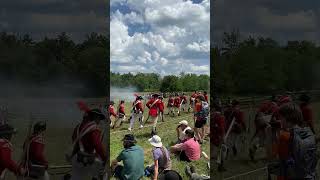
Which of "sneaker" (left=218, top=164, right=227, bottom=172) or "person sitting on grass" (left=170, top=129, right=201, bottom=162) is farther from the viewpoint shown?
"person sitting on grass" (left=170, top=129, right=201, bottom=162)

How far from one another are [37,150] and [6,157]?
44 cm

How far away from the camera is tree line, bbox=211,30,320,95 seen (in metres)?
7.02

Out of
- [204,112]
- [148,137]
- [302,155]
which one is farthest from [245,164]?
[148,137]

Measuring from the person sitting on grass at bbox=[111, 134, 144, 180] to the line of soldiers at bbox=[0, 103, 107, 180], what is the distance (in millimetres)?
A: 583

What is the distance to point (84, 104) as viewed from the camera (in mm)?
6410

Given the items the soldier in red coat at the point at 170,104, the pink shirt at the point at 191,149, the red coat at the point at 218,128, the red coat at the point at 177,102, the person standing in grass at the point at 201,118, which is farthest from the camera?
the red coat at the point at 177,102

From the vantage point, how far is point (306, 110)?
6.89 m

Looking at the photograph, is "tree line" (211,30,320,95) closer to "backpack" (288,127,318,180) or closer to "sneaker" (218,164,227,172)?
"sneaker" (218,164,227,172)

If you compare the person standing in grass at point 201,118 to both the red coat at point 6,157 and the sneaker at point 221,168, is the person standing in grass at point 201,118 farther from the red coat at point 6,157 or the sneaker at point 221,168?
the red coat at point 6,157

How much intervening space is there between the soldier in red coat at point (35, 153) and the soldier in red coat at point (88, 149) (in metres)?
0.40

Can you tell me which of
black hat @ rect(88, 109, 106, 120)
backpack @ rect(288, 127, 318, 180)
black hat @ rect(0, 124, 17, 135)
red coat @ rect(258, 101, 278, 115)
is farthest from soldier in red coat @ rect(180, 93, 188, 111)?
black hat @ rect(0, 124, 17, 135)

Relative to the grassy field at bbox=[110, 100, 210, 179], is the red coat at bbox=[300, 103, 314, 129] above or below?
above

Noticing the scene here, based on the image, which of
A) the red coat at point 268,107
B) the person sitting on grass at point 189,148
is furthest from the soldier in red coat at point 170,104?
the red coat at point 268,107

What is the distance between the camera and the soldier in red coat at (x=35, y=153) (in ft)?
19.6
